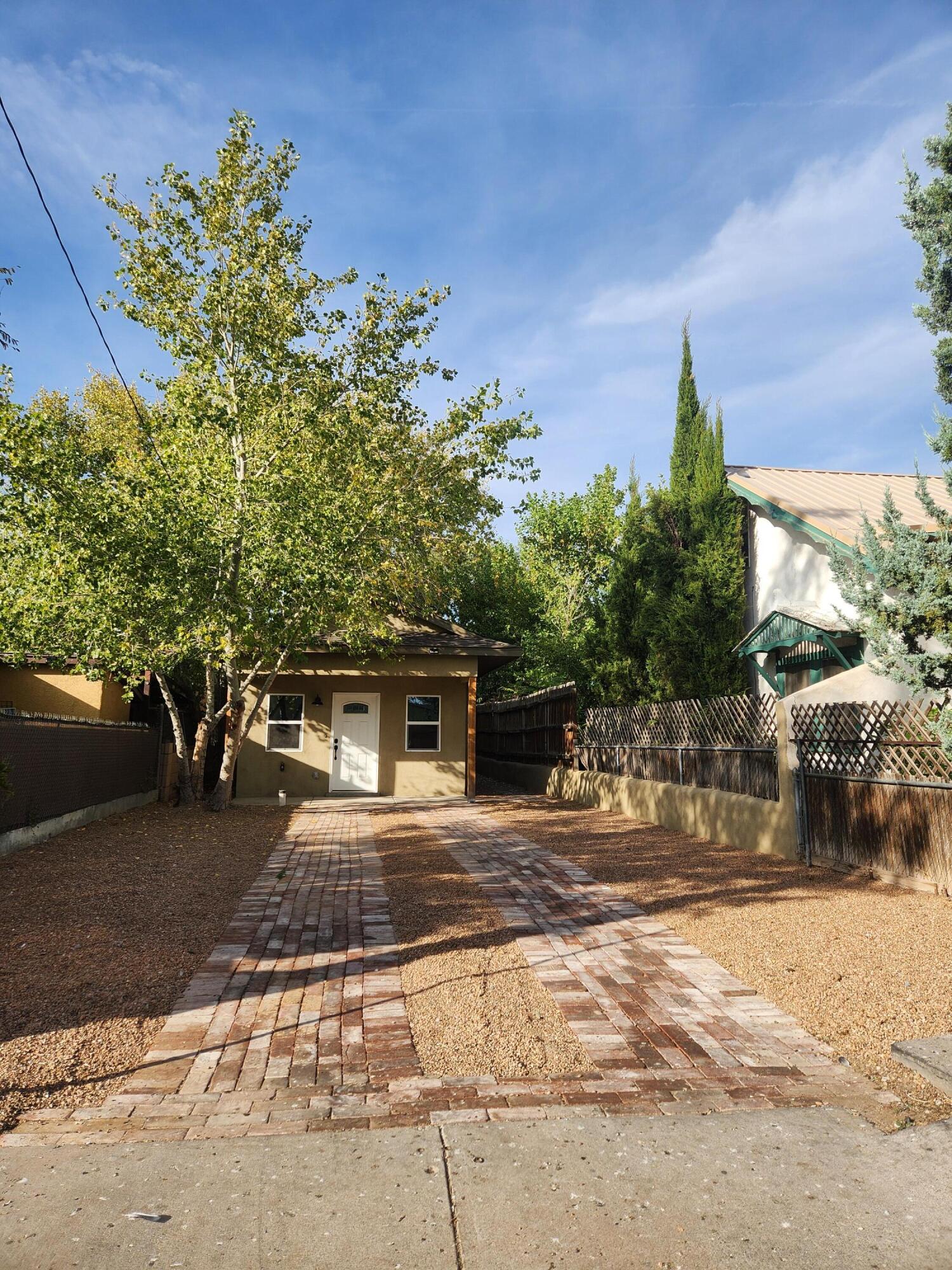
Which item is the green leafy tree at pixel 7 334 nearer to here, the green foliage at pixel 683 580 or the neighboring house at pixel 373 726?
the neighboring house at pixel 373 726

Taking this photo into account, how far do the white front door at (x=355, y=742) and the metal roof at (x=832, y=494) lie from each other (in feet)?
31.1

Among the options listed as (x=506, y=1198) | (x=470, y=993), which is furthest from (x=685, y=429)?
(x=506, y=1198)

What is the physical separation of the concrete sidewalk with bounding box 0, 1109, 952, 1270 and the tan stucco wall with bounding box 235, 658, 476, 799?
1479 cm

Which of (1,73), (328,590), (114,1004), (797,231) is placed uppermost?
(797,231)

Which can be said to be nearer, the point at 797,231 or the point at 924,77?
the point at 924,77

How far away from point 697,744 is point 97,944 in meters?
8.74

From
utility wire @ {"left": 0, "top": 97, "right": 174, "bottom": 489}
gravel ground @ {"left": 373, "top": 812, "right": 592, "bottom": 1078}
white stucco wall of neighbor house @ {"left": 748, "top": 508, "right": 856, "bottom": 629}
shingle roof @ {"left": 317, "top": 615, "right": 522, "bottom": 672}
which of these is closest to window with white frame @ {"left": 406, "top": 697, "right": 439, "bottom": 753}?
shingle roof @ {"left": 317, "top": 615, "right": 522, "bottom": 672}

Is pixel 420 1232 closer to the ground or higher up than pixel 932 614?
closer to the ground

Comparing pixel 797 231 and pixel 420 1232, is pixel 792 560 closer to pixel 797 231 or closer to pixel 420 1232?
pixel 797 231

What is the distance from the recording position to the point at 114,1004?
4.72m

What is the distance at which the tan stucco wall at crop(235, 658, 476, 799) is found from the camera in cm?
1805

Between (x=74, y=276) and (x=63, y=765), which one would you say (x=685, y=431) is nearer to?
(x=74, y=276)

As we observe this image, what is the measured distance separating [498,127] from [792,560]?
10077 mm

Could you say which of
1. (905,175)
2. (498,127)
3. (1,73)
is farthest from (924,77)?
(1,73)
